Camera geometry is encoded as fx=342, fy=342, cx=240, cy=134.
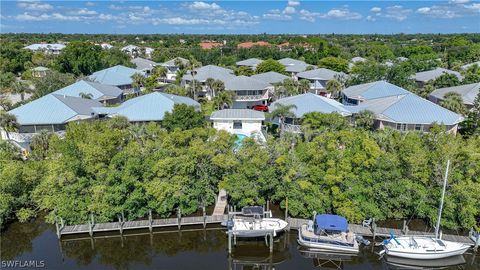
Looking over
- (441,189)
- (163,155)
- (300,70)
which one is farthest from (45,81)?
(441,189)

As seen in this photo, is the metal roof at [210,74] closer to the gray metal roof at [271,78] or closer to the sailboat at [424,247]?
the gray metal roof at [271,78]

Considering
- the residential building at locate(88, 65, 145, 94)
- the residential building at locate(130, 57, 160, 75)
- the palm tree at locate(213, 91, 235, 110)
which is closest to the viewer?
the palm tree at locate(213, 91, 235, 110)

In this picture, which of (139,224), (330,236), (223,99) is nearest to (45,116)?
(139,224)

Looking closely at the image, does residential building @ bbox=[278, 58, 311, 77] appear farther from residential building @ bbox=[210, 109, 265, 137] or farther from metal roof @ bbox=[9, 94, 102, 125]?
metal roof @ bbox=[9, 94, 102, 125]

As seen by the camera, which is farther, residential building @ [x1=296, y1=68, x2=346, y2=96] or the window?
residential building @ [x1=296, y1=68, x2=346, y2=96]

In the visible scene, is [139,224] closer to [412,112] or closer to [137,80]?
[412,112]

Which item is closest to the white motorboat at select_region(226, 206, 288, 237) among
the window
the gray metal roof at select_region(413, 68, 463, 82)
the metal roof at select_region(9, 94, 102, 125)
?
the window

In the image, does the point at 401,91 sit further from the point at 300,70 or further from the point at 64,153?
the point at 64,153

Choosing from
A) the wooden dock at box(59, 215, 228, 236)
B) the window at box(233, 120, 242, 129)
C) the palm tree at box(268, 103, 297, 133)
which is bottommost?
the wooden dock at box(59, 215, 228, 236)
